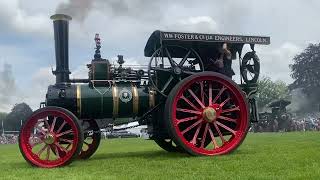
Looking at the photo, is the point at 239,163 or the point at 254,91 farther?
the point at 254,91

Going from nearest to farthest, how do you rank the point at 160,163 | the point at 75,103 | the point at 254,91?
the point at 160,163 < the point at 75,103 < the point at 254,91

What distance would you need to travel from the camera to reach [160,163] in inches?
331

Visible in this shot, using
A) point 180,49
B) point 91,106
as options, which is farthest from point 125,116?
point 180,49

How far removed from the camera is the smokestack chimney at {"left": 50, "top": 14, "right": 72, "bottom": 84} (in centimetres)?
988

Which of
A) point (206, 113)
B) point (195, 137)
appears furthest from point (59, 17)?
point (195, 137)

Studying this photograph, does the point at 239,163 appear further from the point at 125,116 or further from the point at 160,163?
the point at 125,116

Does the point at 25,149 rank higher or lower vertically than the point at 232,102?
lower

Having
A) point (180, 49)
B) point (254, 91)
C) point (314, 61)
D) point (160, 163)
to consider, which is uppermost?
point (314, 61)

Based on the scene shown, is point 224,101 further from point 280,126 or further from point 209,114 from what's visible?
point 280,126

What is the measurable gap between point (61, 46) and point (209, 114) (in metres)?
3.47

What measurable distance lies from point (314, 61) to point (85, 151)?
63.5 m

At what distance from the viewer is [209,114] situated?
32.1 feet

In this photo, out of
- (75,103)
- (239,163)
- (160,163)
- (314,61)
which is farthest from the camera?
(314,61)

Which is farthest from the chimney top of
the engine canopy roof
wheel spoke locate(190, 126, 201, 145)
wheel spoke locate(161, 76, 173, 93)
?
wheel spoke locate(190, 126, 201, 145)
